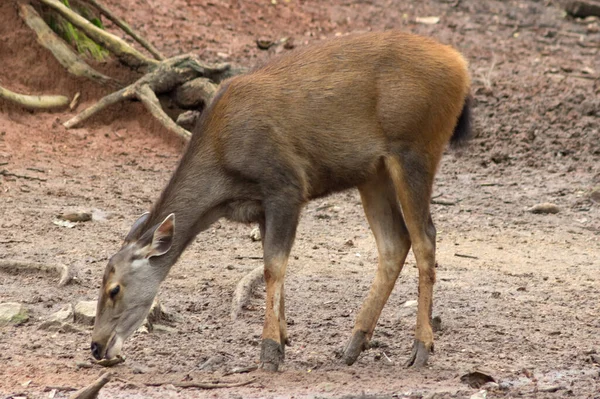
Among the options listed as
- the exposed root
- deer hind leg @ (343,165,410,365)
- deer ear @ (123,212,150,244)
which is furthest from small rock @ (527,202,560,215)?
deer ear @ (123,212,150,244)

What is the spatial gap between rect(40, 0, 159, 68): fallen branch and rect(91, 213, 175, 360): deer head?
20.5ft

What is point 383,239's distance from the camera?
23.5 feet

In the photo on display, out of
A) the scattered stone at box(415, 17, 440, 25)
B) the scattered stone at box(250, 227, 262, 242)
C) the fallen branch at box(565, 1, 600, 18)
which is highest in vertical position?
the scattered stone at box(250, 227, 262, 242)

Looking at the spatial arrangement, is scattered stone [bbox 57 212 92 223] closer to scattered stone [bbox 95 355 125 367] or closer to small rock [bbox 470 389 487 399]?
scattered stone [bbox 95 355 125 367]

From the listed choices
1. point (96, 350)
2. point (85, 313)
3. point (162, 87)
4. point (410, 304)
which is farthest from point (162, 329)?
point (162, 87)

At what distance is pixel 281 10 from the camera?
17.8 metres

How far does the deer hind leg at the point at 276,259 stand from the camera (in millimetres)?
6465

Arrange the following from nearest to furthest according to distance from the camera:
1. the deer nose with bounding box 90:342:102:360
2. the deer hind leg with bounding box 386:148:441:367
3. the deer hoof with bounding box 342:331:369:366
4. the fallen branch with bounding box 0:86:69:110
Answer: the deer nose with bounding box 90:342:102:360 → the deer hind leg with bounding box 386:148:441:367 → the deer hoof with bounding box 342:331:369:366 → the fallen branch with bounding box 0:86:69:110

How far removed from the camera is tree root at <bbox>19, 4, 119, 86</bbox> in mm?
12383

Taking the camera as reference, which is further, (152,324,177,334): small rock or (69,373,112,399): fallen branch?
(152,324,177,334): small rock

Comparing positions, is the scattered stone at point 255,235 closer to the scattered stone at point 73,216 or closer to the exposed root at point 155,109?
the scattered stone at point 73,216

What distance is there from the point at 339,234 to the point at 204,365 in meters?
3.53

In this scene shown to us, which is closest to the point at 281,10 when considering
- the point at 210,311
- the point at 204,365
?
Answer: the point at 210,311

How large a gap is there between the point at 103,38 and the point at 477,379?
7.88 m
